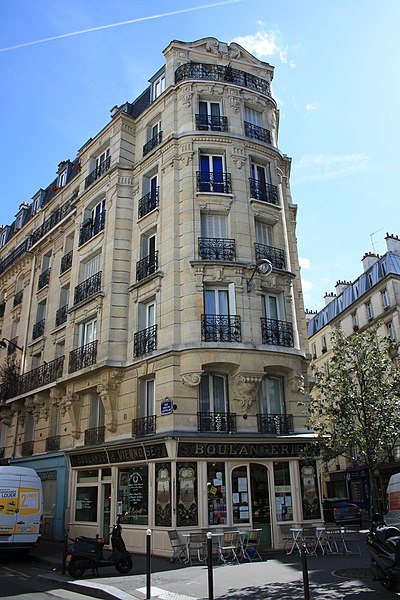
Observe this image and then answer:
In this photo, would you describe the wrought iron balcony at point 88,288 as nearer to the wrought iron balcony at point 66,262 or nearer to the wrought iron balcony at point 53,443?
the wrought iron balcony at point 66,262

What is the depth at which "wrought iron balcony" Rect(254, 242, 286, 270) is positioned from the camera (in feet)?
57.6

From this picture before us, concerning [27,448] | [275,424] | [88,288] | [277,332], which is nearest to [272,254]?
[277,332]

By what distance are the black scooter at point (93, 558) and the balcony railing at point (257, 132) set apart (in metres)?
14.9

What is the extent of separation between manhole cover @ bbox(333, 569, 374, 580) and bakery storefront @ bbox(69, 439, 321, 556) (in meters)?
4.20

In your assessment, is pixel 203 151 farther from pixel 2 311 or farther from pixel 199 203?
pixel 2 311

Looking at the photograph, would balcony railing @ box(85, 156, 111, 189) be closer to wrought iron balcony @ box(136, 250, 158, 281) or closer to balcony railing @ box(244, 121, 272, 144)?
wrought iron balcony @ box(136, 250, 158, 281)

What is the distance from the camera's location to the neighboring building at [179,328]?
48.3ft

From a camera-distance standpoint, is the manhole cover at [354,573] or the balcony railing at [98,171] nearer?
the manhole cover at [354,573]

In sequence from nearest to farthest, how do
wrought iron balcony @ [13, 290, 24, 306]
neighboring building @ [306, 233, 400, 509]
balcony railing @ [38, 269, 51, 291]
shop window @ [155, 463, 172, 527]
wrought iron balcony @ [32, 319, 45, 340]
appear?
shop window @ [155, 463, 172, 527] < wrought iron balcony @ [32, 319, 45, 340] < balcony railing @ [38, 269, 51, 291] < wrought iron balcony @ [13, 290, 24, 306] < neighboring building @ [306, 233, 400, 509]

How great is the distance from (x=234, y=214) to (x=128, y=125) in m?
7.66

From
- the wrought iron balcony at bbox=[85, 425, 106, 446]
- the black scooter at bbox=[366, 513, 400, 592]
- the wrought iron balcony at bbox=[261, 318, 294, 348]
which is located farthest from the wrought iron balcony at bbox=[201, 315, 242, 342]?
the black scooter at bbox=[366, 513, 400, 592]

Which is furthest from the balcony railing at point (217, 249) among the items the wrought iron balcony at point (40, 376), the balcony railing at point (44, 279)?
the balcony railing at point (44, 279)

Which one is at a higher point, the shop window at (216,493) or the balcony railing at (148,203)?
the balcony railing at (148,203)

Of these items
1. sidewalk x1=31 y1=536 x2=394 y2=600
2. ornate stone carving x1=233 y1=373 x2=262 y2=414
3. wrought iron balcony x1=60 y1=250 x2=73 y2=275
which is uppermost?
wrought iron balcony x1=60 y1=250 x2=73 y2=275
